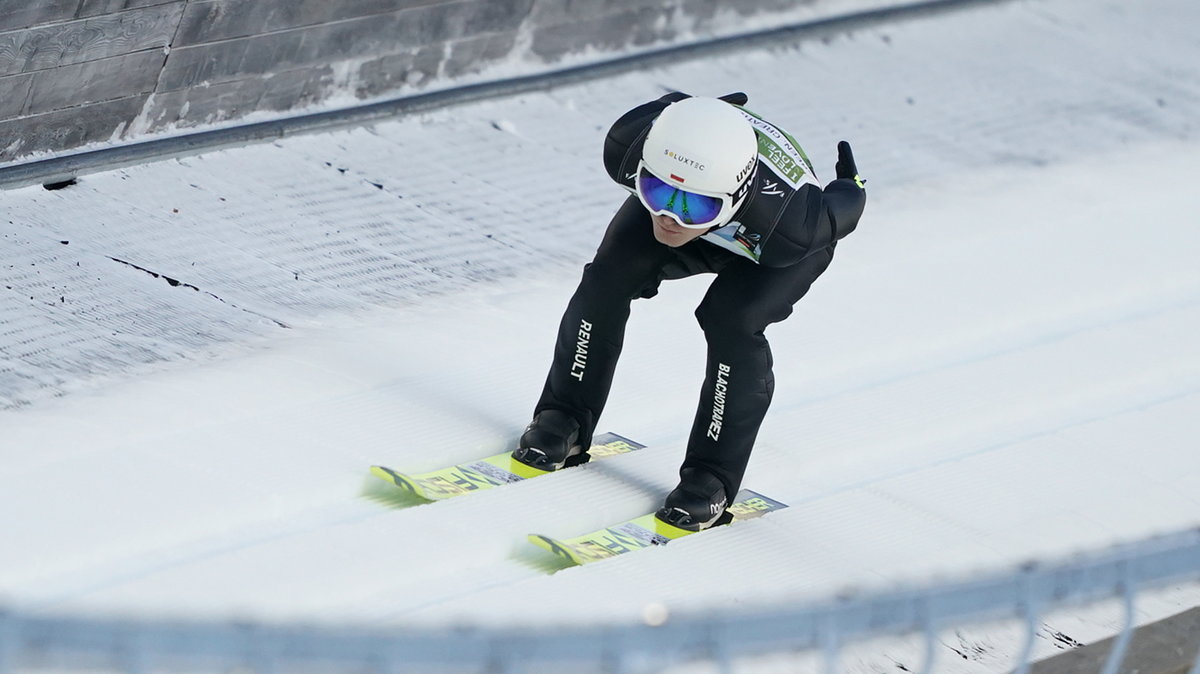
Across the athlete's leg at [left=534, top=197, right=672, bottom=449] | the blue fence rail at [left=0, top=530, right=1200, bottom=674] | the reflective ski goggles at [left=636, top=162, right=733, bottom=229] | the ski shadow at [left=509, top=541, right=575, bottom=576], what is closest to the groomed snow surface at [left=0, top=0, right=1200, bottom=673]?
the ski shadow at [left=509, top=541, right=575, bottom=576]

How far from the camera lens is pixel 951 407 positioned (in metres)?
5.38

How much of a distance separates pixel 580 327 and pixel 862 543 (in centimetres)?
96

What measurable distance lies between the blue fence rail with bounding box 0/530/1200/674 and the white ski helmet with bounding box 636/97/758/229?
4.74 feet

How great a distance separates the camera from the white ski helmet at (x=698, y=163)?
3879mm

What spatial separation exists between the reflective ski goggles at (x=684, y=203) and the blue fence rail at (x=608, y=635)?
56.9 inches

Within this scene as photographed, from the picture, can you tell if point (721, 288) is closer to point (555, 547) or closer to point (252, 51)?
point (555, 547)

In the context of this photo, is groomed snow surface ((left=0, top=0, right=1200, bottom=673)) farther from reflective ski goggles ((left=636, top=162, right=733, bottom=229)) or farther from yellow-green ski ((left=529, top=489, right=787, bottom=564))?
reflective ski goggles ((left=636, top=162, right=733, bottom=229))

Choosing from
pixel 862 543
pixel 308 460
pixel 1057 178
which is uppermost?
pixel 1057 178

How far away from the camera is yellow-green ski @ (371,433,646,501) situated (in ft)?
14.7

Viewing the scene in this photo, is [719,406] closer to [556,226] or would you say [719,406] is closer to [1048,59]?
[556,226]

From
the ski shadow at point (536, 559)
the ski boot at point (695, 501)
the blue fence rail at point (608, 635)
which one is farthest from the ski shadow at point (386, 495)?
the blue fence rail at point (608, 635)

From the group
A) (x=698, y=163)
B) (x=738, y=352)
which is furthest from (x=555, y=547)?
(x=698, y=163)

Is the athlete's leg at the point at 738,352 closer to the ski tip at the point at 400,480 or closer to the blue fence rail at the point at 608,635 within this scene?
the ski tip at the point at 400,480

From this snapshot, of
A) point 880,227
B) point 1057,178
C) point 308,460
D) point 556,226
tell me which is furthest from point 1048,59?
point 308,460
